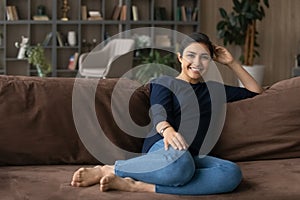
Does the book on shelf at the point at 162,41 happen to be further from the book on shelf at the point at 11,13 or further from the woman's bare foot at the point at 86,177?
the woman's bare foot at the point at 86,177

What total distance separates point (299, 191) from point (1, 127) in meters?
1.33

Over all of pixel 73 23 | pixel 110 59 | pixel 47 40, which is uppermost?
pixel 73 23

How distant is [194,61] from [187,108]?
23cm

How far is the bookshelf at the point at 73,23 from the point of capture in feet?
27.2

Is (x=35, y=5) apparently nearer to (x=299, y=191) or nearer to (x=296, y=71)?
(x=296, y=71)

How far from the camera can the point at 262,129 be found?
3029mm

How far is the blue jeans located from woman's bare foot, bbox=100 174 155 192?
0.10ft

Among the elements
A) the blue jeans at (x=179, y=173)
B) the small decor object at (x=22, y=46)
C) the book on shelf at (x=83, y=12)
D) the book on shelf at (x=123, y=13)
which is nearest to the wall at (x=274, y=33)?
the book on shelf at (x=123, y=13)

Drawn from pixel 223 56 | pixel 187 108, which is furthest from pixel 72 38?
pixel 187 108

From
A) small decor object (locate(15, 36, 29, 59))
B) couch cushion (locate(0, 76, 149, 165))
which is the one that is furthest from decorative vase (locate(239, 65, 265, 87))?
couch cushion (locate(0, 76, 149, 165))

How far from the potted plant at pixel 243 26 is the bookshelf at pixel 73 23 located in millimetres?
710

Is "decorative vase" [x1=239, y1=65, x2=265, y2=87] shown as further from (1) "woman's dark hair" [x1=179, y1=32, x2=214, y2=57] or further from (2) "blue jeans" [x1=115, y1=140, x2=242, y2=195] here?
(2) "blue jeans" [x1=115, y1=140, x2=242, y2=195]

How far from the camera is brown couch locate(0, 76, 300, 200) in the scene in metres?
2.48

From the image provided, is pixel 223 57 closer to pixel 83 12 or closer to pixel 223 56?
pixel 223 56
